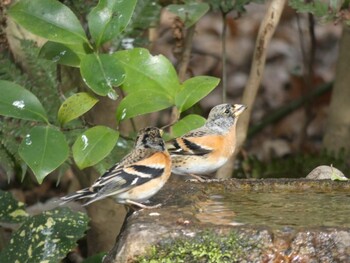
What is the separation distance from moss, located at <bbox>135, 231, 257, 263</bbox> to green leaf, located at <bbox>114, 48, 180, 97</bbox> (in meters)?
1.46

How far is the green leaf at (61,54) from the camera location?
5730 millimetres

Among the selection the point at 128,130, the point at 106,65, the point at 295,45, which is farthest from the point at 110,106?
the point at 295,45

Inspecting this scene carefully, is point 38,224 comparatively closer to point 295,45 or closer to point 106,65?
point 106,65

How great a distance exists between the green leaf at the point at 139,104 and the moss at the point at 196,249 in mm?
1229

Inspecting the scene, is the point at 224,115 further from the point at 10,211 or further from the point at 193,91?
the point at 10,211

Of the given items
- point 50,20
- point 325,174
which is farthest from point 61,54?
point 325,174

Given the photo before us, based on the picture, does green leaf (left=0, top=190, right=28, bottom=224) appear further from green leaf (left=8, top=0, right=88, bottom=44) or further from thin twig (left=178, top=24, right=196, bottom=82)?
green leaf (left=8, top=0, right=88, bottom=44)

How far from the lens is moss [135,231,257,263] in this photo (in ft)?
14.5

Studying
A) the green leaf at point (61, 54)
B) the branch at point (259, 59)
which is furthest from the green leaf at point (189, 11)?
the green leaf at point (61, 54)

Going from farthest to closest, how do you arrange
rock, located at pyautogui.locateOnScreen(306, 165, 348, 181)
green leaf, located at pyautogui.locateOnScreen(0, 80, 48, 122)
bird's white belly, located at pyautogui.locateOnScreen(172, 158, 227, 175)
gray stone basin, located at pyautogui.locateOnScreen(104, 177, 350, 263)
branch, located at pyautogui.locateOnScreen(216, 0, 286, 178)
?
branch, located at pyautogui.locateOnScreen(216, 0, 286, 178) → bird's white belly, located at pyautogui.locateOnScreen(172, 158, 227, 175) → rock, located at pyautogui.locateOnScreen(306, 165, 348, 181) → green leaf, located at pyautogui.locateOnScreen(0, 80, 48, 122) → gray stone basin, located at pyautogui.locateOnScreen(104, 177, 350, 263)

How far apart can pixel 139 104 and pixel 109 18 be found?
1.57ft

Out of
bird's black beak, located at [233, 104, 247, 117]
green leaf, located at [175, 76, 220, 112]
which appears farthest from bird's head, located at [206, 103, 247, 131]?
green leaf, located at [175, 76, 220, 112]

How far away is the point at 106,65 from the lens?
18.0 ft

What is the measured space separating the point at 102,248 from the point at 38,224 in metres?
1.24
